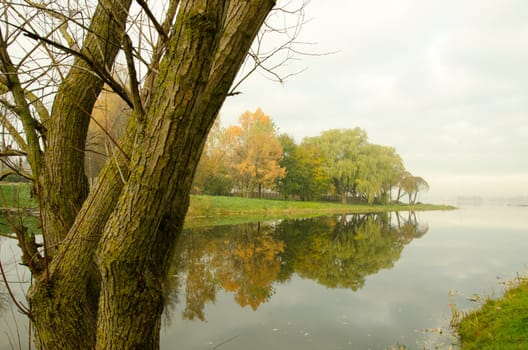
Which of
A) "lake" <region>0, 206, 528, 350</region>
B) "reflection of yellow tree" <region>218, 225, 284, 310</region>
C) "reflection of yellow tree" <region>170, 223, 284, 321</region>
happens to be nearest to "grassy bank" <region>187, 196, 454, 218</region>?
"reflection of yellow tree" <region>170, 223, 284, 321</region>

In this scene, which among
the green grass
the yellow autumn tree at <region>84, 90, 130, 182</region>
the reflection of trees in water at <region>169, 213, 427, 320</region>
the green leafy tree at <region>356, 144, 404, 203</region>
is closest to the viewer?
the yellow autumn tree at <region>84, 90, 130, 182</region>

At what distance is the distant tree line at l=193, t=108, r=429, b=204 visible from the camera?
34.7 m

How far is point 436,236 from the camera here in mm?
18047

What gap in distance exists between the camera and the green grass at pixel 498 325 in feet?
14.9

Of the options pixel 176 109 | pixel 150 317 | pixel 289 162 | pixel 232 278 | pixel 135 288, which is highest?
pixel 289 162

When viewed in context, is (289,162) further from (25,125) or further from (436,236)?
(25,125)

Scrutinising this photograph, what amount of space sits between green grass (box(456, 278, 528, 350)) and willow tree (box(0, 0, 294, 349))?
15.7 ft

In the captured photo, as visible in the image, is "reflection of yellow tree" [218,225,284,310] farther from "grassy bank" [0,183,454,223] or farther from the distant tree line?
the distant tree line

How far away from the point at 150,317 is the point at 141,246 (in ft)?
1.28

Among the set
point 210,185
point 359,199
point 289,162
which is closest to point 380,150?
point 359,199

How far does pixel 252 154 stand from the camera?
34.4m

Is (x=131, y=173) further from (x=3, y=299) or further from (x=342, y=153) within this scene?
(x=342, y=153)

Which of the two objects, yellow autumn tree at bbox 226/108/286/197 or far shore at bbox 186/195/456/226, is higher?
yellow autumn tree at bbox 226/108/286/197

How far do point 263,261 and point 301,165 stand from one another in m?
32.6
